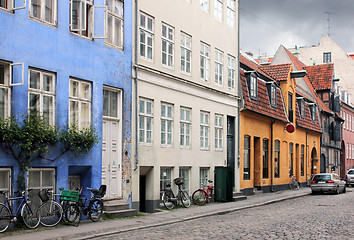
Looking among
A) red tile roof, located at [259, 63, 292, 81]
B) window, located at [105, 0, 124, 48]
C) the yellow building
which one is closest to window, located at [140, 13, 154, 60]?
window, located at [105, 0, 124, 48]

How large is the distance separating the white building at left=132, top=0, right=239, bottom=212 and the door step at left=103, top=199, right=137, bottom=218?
30.4 inches

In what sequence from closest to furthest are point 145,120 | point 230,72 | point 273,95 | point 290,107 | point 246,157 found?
1. point 145,120
2. point 230,72
3. point 246,157
4. point 273,95
5. point 290,107

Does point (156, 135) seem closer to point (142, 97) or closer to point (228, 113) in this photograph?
point (142, 97)

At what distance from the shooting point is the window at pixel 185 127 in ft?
70.9

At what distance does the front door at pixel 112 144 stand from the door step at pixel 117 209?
0.26 metres

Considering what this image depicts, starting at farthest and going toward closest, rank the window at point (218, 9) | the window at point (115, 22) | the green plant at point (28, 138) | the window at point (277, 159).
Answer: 1. the window at point (277, 159)
2. the window at point (218, 9)
3. the window at point (115, 22)
4. the green plant at point (28, 138)

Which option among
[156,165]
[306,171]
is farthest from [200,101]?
[306,171]

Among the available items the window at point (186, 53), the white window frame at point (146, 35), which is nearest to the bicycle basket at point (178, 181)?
the window at point (186, 53)

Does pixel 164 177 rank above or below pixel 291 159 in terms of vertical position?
below

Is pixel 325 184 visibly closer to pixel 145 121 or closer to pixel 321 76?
pixel 145 121

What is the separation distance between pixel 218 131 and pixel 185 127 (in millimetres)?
→ 3646

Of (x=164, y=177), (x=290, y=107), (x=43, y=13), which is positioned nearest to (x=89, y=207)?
(x=43, y=13)

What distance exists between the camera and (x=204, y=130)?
23.6 meters

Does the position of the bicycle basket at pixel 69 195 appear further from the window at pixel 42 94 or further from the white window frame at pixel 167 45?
the white window frame at pixel 167 45
